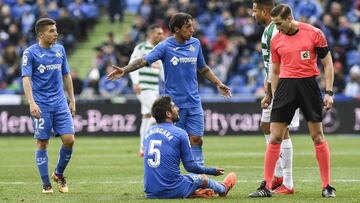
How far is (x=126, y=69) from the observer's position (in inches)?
505

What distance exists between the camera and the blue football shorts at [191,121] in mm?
13414

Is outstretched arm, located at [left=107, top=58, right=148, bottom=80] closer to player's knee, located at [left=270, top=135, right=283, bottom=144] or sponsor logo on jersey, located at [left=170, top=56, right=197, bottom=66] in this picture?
sponsor logo on jersey, located at [left=170, top=56, right=197, bottom=66]

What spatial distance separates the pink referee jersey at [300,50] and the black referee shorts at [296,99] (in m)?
0.10

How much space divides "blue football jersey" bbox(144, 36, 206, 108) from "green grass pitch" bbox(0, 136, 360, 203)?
1401 millimetres

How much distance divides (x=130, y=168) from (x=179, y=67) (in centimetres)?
435

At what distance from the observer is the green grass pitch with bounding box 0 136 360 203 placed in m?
12.4

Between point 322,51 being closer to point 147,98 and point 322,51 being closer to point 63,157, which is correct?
point 63,157

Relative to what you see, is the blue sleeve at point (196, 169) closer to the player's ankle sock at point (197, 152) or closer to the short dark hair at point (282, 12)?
the player's ankle sock at point (197, 152)

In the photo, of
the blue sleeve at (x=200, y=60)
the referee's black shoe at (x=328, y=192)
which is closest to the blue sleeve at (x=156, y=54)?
the blue sleeve at (x=200, y=60)

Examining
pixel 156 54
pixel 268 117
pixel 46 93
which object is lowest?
pixel 268 117

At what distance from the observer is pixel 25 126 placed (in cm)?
2836

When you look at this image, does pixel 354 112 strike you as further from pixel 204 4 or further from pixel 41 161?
pixel 41 161

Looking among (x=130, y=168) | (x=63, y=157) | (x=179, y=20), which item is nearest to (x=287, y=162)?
(x=179, y=20)

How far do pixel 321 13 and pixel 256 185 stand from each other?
19.5 meters
